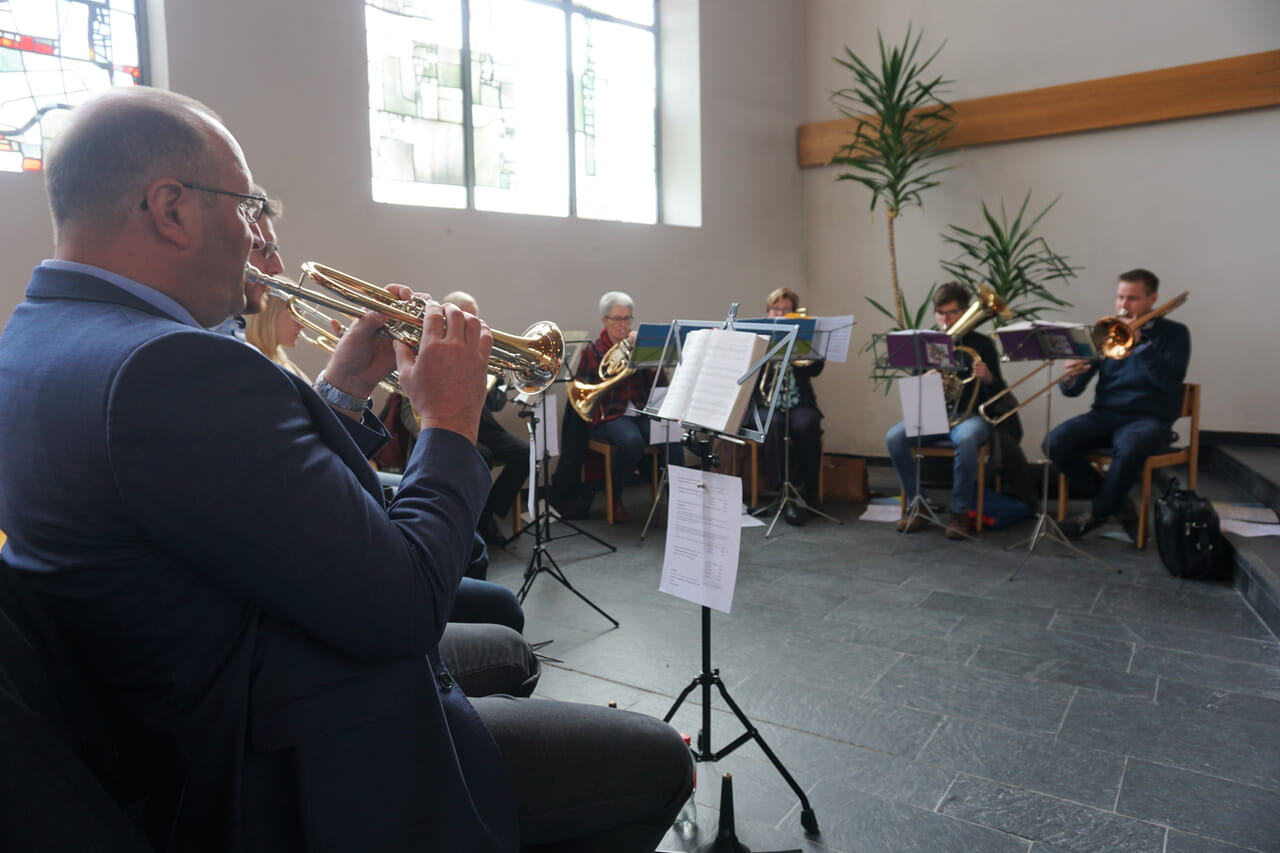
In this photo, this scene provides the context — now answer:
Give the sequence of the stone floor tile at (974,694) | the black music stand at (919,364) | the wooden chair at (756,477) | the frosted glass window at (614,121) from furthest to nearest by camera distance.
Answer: the frosted glass window at (614,121) < the wooden chair at (756,477) < the black music stand at (919,364) < the stone floor tile at (974,694)

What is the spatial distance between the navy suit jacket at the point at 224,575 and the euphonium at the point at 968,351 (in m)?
4.60

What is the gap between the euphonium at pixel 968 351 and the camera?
5031 millimetres

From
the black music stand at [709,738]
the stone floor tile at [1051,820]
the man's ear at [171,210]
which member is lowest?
the stone floor tile at [1051,820]

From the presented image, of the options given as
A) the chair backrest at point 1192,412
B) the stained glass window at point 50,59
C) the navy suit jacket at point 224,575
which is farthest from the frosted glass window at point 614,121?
the navy suit jacket at point 224,575

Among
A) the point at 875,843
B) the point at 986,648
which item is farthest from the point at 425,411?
the point at 986,648

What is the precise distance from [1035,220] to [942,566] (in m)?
3.56

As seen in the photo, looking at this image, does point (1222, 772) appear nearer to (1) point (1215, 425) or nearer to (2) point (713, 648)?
(2) point (713, 648)

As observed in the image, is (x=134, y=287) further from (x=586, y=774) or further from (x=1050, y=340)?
(x=1050, y=340)

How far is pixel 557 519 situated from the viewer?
16.9 feet

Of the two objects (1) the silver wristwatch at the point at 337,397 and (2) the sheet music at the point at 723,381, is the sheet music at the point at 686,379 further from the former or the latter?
(1) the silver wristwatch at the point at 337,397

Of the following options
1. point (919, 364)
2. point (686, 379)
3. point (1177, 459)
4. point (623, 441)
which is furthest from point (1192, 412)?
point (686, 379)

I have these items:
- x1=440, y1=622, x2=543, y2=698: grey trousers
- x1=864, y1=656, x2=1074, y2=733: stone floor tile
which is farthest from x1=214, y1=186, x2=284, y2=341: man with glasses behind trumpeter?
x1=864, y1=656, x2=1074, y2=733: stone floor tile

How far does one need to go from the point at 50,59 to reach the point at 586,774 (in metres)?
4.28

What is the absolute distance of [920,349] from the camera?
4.66 m
